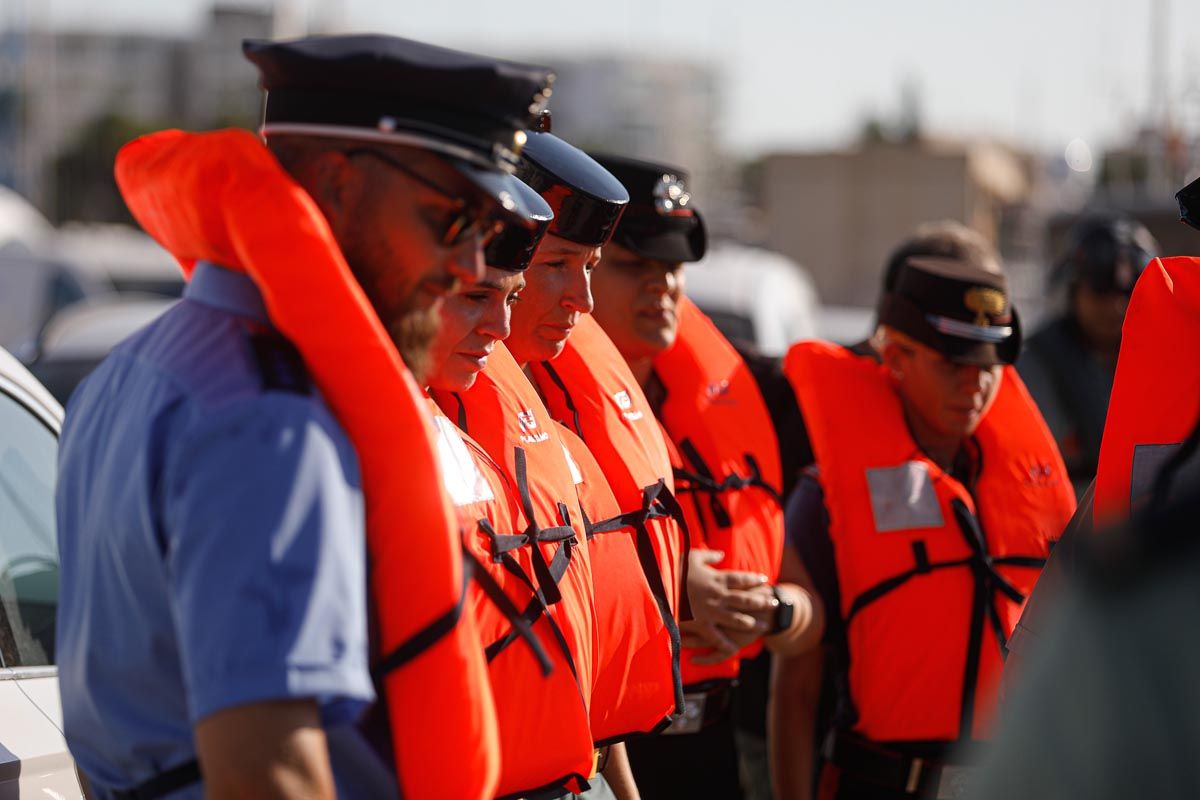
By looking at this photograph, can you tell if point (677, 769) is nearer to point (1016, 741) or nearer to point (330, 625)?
point (330, 625)

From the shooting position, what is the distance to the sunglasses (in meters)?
1.95

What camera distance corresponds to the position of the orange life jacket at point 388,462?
1833 mm

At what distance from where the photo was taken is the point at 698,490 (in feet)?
13.4

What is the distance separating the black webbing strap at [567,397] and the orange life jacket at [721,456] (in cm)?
68

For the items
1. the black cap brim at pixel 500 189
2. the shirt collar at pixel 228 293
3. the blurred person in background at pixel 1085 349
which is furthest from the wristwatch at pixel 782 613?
the blurred person in background at pixel 1085 349

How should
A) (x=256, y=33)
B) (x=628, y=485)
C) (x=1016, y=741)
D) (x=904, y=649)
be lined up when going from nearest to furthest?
(x=1016, y=741), (x=628, y=485), (x=904, y=649), (x=256, y=33)

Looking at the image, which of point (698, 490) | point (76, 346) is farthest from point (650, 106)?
point (698, 490)

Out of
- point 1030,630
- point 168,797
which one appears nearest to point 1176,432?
point 1030,630

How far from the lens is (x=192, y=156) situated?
6.43 ft

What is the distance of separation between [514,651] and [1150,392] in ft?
3.66

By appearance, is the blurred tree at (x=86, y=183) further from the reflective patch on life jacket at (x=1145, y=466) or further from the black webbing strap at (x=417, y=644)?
the black webbing strap at (x=417, y=644)

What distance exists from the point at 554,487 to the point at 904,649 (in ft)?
4.67

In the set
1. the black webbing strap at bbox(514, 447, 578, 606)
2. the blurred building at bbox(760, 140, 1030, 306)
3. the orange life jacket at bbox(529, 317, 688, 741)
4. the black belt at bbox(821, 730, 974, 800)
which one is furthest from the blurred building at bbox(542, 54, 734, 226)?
the black webbing strap at bbox(514, 447, 578, 606)

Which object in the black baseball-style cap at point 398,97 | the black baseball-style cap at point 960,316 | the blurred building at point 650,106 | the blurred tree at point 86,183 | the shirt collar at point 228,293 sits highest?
the black baseball-style cap at point 398,97
